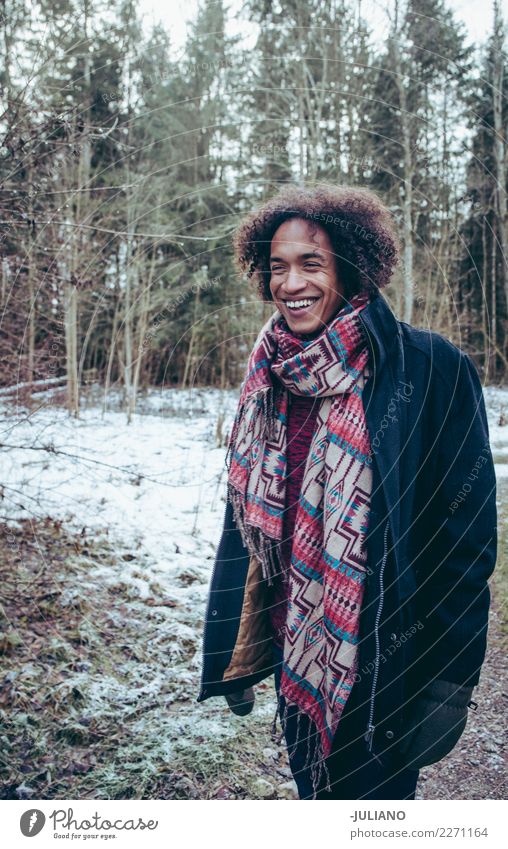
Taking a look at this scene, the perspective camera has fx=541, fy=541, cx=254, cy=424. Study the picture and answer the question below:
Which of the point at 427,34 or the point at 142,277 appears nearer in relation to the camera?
A: the point at 427,34

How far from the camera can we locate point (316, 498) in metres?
1.21

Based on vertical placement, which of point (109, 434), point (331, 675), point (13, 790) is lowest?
point (13, 790)

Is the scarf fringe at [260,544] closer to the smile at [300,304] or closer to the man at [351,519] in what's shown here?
the man at [351,519]

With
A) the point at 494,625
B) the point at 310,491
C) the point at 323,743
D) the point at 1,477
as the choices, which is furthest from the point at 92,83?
the point at 494,625

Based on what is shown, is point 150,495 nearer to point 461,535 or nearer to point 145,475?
point 145,475

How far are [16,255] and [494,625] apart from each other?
2148mm

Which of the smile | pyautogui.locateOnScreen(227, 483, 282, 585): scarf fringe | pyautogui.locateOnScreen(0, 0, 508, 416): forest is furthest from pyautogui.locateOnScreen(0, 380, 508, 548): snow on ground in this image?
the smile

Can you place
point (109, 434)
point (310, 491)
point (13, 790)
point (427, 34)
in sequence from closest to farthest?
point (310, 491) → point (13, 790) → point (427, 34) → point (109, 434)

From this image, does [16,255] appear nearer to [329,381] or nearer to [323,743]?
[329,381]

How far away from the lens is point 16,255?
2.03m

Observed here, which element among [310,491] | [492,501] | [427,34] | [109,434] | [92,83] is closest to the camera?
[492,501]

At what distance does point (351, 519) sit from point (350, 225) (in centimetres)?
69

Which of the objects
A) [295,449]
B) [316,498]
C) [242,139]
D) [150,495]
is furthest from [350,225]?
[150,495]

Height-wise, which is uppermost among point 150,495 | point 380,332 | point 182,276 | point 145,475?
point 182,276
